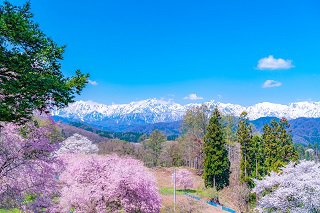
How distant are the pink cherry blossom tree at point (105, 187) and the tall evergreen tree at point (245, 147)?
33340 mm

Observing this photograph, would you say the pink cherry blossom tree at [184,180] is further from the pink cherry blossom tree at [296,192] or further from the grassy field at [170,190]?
the pink cherry blossom tree at [296,192]

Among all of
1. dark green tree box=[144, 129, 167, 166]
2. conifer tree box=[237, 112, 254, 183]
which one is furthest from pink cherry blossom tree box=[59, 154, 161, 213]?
dark green tree box=[144, 129, 167, 166]

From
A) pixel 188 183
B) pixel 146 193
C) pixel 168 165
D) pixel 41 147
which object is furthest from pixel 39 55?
pixel 168 165

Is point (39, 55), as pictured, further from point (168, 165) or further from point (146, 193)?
point (168, 165)

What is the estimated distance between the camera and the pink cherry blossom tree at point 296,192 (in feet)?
73.0

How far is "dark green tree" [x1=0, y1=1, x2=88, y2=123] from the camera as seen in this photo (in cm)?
890

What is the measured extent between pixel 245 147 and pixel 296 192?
94.9ft

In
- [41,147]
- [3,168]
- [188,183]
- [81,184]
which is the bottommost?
[188,183]

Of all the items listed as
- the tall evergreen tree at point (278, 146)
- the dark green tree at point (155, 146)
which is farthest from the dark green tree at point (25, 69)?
the dark green tree at point (155, 146)

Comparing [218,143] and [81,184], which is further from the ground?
[218,143]

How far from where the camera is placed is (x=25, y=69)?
947 cm

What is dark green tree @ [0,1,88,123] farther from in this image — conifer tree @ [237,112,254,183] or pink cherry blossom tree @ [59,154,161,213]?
conifer tree @ [237,112,254,183]

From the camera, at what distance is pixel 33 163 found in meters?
12.7

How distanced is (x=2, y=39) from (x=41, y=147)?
16.5 ft
